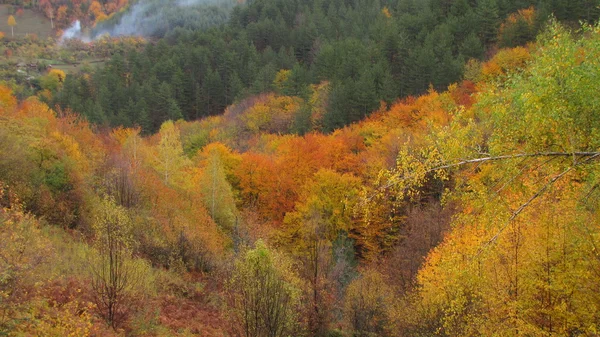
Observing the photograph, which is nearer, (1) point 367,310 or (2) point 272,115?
(1) point 367,310

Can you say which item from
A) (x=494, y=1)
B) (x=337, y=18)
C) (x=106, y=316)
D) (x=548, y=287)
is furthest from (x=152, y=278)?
(x=337, y=18)

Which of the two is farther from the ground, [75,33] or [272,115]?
[75,33]

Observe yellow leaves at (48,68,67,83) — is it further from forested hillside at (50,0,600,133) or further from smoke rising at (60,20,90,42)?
smoke rising at (60,20,90,42)

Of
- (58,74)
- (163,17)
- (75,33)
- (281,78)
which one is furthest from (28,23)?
(281,78)

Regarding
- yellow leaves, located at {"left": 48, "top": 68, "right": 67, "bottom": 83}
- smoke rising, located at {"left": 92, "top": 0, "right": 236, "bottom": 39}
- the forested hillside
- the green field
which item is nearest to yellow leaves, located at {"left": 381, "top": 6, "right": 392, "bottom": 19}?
the forested hillside

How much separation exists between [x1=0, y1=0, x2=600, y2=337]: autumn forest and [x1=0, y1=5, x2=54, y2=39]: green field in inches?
3539

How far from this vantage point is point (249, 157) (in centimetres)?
4478

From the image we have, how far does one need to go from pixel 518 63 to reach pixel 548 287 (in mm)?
45229

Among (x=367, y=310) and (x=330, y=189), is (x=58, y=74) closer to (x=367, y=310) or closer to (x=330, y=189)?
(x=330, y=189)

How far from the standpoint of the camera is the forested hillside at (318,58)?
2295 inches

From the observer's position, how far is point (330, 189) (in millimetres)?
37875

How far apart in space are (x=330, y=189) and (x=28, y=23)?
184580 millimetres

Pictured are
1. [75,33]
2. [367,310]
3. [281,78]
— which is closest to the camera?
[367,310]

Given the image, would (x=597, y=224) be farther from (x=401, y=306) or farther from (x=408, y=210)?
(x=408, y=210)
